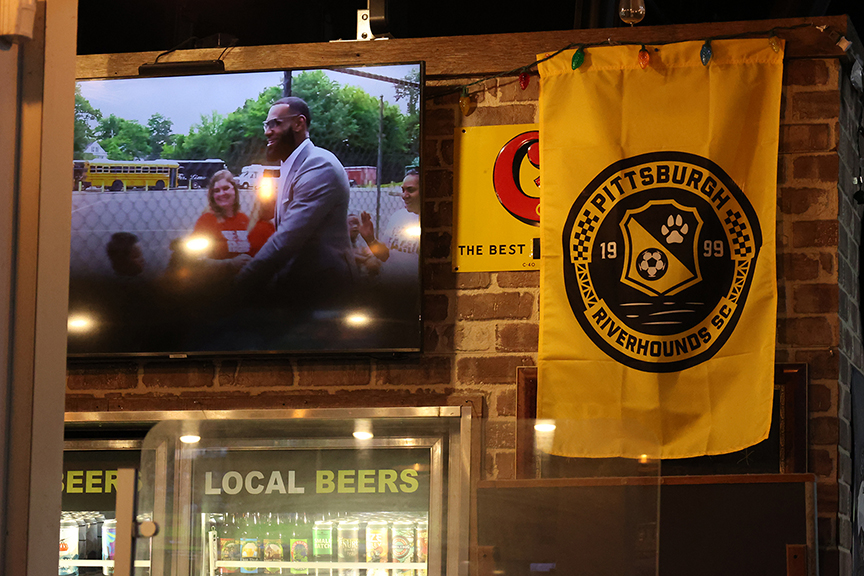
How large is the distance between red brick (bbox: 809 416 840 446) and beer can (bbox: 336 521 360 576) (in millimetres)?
1445

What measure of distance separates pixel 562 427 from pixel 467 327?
21.0 inches

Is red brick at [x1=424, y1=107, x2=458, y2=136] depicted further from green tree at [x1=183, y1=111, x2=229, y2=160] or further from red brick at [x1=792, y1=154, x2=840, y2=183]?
red brick at [x1=792, y1=154, x2=840, y2=183]

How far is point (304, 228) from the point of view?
317 centimetres

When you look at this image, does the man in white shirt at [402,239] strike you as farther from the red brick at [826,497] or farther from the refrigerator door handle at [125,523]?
the red brick at [826,497]

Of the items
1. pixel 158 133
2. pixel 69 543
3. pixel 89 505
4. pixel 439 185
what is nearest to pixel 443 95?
pixel 439 185

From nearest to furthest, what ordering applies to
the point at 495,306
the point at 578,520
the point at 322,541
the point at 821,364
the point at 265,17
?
the point at 578,520 → the point at 322,541 → the point at 821,364 → the point at 495,306 → the point at 265,17

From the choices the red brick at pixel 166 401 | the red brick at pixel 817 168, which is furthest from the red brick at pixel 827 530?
the red brick at pixel 166 401

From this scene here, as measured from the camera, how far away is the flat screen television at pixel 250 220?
313cm

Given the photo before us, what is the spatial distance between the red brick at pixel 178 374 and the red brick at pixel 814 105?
2156mm

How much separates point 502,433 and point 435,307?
493 millimetres

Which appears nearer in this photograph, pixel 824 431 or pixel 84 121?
→ pixel 824 431

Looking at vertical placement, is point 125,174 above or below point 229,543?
above


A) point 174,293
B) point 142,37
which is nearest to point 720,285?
point 174,293

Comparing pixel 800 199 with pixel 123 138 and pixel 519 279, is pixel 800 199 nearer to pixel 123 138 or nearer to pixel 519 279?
pixel 519 279
